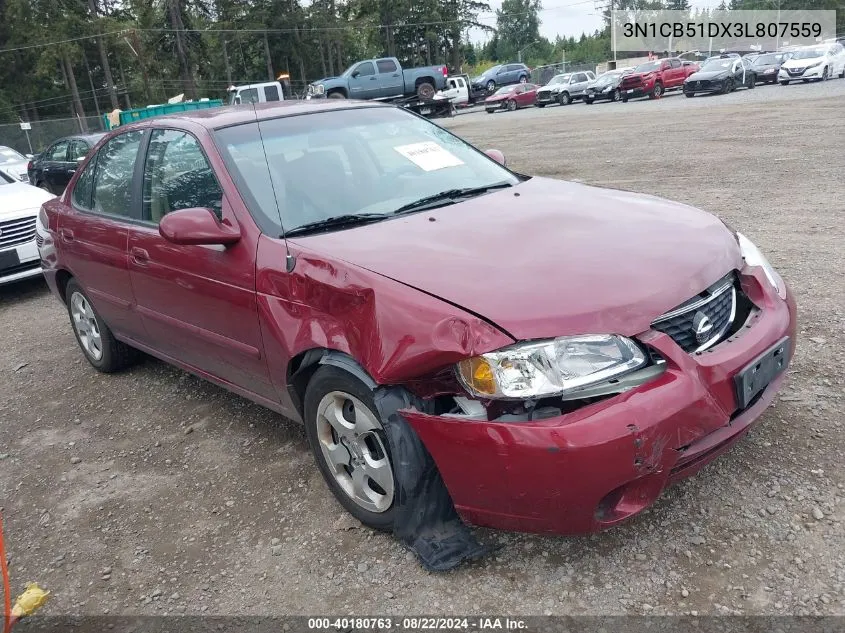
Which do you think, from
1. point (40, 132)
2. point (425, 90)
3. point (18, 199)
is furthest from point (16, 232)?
point (40, 132)

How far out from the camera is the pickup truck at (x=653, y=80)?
29.2 meters

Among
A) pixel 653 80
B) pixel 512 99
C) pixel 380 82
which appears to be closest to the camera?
pixel 380 82

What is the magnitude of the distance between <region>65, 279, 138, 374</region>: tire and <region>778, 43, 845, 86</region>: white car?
30693 millimetres

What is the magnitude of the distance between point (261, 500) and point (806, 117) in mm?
15768

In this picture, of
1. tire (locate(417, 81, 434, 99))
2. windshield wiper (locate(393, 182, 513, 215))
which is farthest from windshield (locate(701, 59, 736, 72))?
windshield wiper (locate(393, 182, 513, 215))

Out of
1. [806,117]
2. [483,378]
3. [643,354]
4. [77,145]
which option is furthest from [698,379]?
[806,117]

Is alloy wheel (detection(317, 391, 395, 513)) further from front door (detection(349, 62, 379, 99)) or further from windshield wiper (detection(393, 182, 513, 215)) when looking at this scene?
front door (detection(349, 62, 379, 99))

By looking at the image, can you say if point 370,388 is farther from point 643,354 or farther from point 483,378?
point 643,354

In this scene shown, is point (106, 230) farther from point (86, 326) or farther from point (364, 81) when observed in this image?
point (364, 81)

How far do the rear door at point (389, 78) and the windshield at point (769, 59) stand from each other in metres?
14.8

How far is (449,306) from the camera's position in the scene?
229 centimetres

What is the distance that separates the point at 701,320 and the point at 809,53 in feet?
106

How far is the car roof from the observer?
11.5 feet

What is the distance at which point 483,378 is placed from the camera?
7.30 ft
